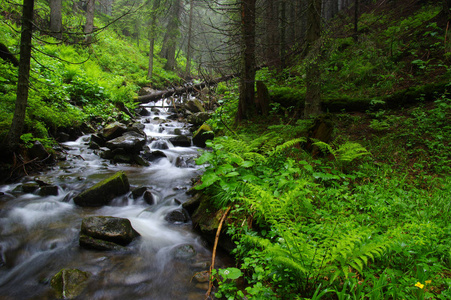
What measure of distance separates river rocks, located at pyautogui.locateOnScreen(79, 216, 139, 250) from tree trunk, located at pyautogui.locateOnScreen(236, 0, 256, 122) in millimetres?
5399

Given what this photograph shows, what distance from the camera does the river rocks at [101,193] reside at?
16.9 ft

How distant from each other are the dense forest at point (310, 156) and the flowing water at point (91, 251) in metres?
0.17


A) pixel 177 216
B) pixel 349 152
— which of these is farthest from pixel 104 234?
pixel 349 152

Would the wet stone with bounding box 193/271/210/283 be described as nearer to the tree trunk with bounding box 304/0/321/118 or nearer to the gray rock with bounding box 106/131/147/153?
the tree trunk with bounding box 304/0/321/118

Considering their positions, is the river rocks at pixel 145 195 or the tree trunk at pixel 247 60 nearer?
the river rocks at pixel 145 195

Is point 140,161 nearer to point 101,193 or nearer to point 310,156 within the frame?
point 101,193

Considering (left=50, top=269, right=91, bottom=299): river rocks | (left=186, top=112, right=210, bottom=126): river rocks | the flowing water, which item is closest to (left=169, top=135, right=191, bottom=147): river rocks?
(left=186, top=112, right=210, bottom=126): river rocks

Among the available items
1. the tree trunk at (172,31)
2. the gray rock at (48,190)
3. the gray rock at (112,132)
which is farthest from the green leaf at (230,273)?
the tree trunk at (172,31)

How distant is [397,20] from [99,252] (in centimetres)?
1717

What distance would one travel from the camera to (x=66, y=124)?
7.97m

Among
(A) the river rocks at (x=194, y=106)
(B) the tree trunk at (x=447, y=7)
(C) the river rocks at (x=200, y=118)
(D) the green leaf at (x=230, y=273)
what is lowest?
(D) the green leaf at (x=230, y=273)

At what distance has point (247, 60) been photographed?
24.6ft

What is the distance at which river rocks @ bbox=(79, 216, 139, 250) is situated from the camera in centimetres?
374

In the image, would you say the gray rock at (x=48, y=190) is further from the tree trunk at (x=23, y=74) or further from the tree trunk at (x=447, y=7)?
the tree trunk at (x=447, y=7)
